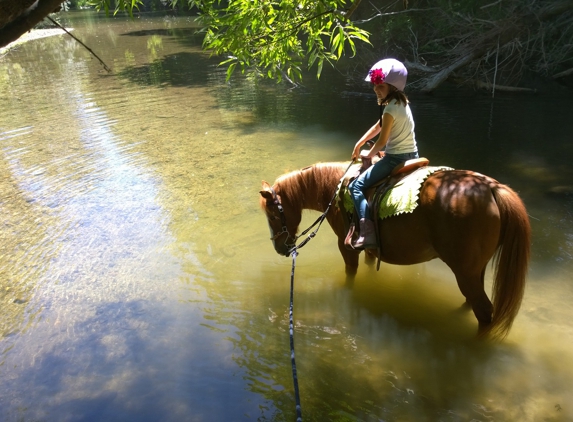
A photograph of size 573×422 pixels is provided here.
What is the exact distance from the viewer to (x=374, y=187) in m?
3.96

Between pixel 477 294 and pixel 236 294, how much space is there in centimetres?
262

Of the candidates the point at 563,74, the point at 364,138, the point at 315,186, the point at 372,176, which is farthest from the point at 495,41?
the point at 372,176

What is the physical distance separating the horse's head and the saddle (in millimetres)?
611

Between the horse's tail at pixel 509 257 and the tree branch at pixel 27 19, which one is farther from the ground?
the tree branch at pixel 27 19

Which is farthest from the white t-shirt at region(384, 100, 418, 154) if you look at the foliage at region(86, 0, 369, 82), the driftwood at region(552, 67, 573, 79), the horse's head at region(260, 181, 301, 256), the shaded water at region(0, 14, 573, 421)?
the driftwood at region(552, 67, 573, 79)

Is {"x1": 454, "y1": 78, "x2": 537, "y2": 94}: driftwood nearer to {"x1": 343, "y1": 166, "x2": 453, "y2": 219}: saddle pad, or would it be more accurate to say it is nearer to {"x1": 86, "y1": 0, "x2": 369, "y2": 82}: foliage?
{"x1": 86, "y1": 0, "x2": 369, "y2": 82}: foliage

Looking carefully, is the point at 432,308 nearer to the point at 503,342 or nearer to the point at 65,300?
the point at 503,342

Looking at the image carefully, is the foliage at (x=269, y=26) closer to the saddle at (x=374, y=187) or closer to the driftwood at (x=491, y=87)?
the saddle at (x=374, y=187)

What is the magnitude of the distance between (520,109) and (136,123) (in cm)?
1009

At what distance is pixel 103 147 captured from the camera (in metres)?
9.77

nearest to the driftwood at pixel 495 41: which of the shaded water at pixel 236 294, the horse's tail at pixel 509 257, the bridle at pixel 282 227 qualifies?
the shaded water at pixel 236 294

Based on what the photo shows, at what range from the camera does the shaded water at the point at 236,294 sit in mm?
3480

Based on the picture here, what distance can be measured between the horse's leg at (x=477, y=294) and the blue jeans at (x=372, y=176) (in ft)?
3.27

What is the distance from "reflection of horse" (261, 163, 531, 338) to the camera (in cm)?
331
